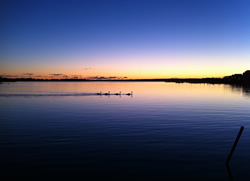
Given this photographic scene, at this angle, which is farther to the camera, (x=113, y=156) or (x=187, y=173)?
(x=113, y=156)

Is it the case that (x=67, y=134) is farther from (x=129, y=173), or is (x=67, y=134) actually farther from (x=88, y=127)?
(x=129, y=173)

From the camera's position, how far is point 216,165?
49.7 ft

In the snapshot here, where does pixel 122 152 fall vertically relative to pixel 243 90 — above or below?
above

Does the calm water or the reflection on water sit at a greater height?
the calm water

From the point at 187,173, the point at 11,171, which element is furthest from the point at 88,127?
the point at 187,173

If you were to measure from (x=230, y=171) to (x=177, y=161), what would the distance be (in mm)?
3383

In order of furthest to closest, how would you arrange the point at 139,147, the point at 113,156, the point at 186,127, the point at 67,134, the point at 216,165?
1. the point at 186,127
2. the point at 67,134
3. the point at 139,147
4. the point at 113,156
5. the point at 216,165

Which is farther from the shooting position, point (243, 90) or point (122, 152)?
point (243, 90)

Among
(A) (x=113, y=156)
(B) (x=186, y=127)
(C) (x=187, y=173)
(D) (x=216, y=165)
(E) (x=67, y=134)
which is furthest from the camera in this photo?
(B) (x=186, y=127)

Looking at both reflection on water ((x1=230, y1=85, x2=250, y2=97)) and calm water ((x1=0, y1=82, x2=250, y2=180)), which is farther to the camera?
reflection on water ((x1=230, y1=85, x2=250, y2=97))

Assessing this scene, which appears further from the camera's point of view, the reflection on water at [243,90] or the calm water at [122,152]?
the reflection on water at [243,90]

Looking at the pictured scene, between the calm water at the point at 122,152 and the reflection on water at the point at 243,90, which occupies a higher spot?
the calm water at the point at 122,152

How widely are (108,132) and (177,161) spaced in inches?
417

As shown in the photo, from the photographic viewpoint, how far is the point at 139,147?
752 inches
